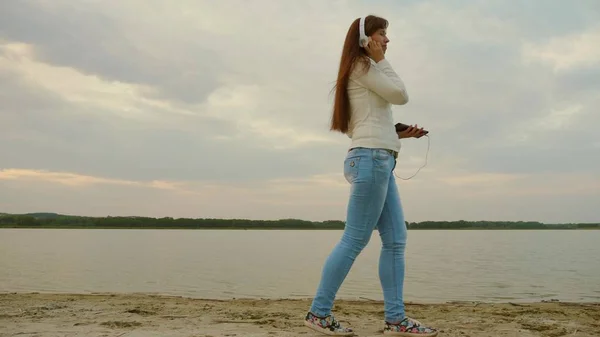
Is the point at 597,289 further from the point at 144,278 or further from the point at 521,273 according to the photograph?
the point at 144,278

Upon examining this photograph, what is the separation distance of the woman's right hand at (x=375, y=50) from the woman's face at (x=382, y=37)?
0.04m

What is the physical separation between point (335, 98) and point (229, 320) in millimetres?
1954

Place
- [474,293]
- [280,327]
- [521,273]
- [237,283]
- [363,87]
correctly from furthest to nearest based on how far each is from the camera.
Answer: [521,273] < [237,283] < [474,293] < [280,327] < [363,87]

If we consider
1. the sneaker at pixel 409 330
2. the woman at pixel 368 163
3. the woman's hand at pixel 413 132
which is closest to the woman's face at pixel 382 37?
the woman at pixel 368 163

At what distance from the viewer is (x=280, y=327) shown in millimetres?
3773

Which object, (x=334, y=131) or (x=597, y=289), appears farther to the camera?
(x=597, y=289)

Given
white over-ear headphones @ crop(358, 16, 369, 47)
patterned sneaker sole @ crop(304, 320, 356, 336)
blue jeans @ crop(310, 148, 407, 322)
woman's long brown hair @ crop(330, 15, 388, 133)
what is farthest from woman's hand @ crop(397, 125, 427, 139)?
patterned sneaker sole @ crop(304, 320, 356, 336)

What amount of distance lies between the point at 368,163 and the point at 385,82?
0.52 m

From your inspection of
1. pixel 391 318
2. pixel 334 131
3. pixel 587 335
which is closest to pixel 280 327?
pixel 391 318

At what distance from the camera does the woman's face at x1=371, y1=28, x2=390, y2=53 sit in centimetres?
342

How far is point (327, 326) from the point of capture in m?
3.38

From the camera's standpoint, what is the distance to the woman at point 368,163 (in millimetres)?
3314

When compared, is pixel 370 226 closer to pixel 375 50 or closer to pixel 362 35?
pixel 375 50

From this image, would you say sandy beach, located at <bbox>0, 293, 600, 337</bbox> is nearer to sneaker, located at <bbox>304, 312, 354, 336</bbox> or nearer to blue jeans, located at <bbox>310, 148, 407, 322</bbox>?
sneaker, located at <bbox>304, 312, 354, 336</bbox>
